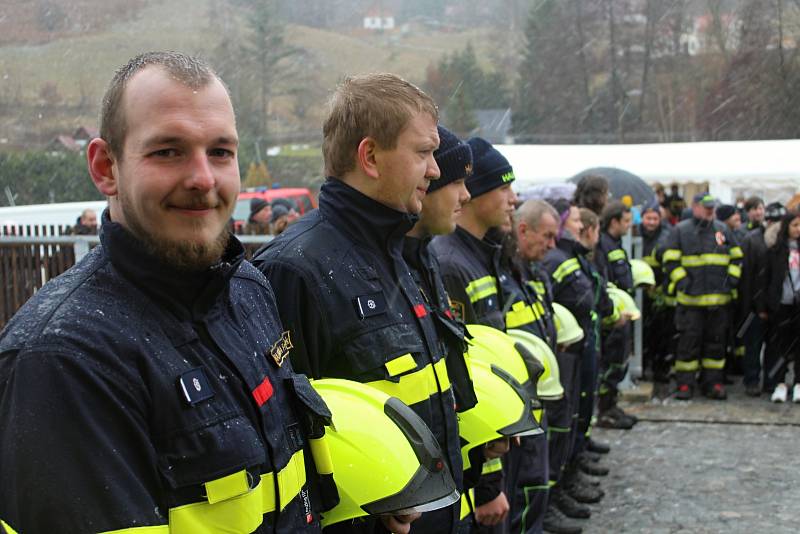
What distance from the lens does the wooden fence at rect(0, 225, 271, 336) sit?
838 centimetres

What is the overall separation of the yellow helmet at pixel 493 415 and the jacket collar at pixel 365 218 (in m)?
0.59

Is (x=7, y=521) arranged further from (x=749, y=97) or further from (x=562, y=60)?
(x=562, y=60)

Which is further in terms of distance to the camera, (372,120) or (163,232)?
(372,120)

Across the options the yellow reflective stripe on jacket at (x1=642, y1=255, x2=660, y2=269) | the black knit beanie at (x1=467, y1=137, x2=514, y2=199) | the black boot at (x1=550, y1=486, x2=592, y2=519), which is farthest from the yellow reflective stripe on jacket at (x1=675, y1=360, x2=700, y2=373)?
the black knit beanie at (x1=467, y1=137, x2=514, y2=199)

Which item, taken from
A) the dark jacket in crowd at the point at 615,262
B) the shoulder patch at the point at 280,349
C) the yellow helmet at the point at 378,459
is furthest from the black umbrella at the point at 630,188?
the shoulder patch at the point at 280,349

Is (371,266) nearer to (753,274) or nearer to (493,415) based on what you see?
(493,415)

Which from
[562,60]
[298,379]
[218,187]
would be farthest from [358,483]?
[562,60]

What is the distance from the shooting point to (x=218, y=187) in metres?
1.89

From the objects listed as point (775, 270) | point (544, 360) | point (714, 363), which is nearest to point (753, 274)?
point (775, 270)

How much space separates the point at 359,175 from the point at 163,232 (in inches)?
53.1

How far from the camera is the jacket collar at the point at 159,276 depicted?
1.78 meters

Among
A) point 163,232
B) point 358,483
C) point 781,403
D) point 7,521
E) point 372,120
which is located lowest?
point 781,403

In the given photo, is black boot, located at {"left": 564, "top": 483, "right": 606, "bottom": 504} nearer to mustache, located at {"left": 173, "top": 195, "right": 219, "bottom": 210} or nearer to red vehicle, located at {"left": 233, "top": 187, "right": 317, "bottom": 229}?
mustache, located at {"left": 173, "top": 195, "right": 219, "bottom": 210}

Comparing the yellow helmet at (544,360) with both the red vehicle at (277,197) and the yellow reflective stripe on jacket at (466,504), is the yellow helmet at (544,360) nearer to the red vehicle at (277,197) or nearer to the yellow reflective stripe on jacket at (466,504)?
the yellow reflective stripe on jacket at (466,504)
